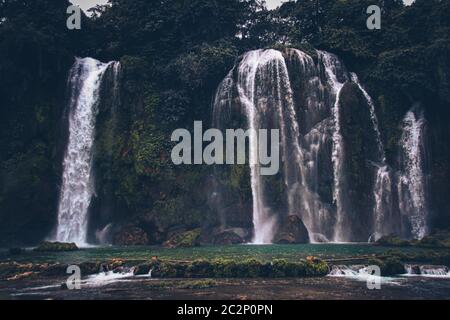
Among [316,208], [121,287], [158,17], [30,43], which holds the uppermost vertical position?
[158,17]

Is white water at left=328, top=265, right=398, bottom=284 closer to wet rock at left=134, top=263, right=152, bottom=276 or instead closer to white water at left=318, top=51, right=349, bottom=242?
wet rock at left=134, top=263, right=152, bottom=276

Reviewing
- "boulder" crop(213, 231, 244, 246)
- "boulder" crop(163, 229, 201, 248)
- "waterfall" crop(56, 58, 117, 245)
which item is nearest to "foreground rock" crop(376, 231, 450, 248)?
"boulder" crop(213, 231, 244, 246)

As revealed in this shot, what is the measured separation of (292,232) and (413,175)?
45.4ft

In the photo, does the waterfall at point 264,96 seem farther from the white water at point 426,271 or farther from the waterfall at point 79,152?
the white water at point 426,271

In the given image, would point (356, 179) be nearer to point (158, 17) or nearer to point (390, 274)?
point (390, 274)

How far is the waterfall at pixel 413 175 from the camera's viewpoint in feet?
167

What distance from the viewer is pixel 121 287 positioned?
25.6 meters

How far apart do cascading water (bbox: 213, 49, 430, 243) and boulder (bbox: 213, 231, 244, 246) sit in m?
2.40

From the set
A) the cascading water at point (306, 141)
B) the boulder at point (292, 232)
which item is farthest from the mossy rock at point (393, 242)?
the boulder at point (292, 232)

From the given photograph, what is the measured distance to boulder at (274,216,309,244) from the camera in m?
46.3

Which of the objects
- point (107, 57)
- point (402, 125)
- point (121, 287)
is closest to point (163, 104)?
point (107, 57)
